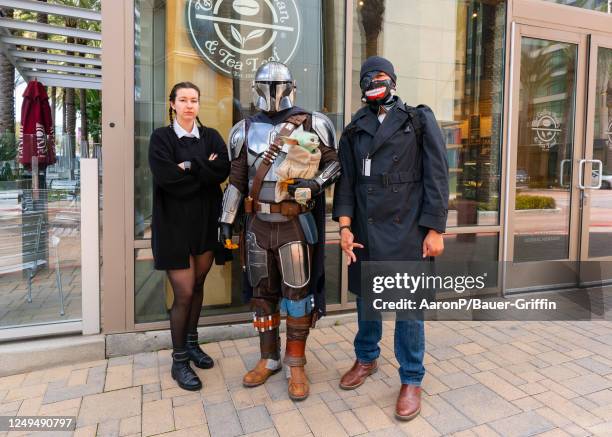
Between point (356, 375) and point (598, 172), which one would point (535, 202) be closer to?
point (598, 172)

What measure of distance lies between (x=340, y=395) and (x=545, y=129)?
156 inches

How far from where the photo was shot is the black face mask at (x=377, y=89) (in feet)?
8.35

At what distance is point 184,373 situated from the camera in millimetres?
2887

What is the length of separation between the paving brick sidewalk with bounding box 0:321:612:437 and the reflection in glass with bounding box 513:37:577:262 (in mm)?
1725

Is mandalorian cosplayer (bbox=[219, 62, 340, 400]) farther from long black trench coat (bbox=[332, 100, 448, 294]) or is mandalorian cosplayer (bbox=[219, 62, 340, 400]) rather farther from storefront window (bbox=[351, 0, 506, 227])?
storefront window (bbox=[351, 0, 506, 227])

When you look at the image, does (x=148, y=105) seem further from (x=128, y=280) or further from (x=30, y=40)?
(x=30, y=40)

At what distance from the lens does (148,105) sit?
3.46 meters

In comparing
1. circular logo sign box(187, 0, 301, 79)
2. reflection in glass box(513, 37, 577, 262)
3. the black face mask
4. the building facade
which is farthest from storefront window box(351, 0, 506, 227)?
the black face mask

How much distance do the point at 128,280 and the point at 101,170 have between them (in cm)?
89

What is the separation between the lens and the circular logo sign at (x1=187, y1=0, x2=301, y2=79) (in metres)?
3.62

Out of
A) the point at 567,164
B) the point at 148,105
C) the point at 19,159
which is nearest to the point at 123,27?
the point at 148,105

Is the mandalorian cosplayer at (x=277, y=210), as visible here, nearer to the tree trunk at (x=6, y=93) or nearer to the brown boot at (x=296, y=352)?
the brown boot at (x=296, y=352)

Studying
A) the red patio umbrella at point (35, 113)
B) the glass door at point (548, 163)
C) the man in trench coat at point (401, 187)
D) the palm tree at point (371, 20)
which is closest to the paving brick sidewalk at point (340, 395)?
the man in trench coat at point (401, 187)

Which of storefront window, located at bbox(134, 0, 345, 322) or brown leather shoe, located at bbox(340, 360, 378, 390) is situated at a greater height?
storefront window, located at bbox(134, 0, 345, 322)
